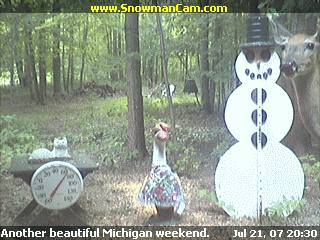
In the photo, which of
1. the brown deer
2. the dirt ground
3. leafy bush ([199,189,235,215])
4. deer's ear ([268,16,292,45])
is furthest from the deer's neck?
leafy bush ([199,189,235,215])

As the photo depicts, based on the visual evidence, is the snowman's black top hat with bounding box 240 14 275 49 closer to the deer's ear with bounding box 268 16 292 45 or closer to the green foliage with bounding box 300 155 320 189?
the deer's ear with bounding box 268 16 292 45

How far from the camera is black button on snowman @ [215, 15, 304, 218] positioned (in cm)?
304

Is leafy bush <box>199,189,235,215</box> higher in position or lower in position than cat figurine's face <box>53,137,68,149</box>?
lower

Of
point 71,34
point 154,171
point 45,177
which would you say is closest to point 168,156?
point 154,171

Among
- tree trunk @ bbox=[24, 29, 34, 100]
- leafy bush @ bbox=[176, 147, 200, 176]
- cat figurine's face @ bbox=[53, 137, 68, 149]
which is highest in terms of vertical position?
tree trunk @ bbox=[24, 29, 34, 100]

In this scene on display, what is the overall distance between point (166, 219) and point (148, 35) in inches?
46.3

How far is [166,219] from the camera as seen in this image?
3061 millimetres

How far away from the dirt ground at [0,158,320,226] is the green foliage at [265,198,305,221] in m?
0.03

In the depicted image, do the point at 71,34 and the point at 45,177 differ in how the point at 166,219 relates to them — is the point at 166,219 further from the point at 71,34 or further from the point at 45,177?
the point at 71,34

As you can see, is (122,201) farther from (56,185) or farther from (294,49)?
(294,49)

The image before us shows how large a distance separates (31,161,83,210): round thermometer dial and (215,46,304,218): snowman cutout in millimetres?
910

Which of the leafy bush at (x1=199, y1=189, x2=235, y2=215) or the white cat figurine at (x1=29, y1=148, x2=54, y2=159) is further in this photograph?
the leafy bush at (x1=199, y1=189, x2=235, y2=215)

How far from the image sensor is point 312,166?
3.16m
